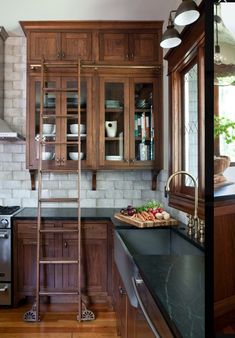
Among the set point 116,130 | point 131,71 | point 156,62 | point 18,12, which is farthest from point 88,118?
point 18,12

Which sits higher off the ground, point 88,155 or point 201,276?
point 88,155

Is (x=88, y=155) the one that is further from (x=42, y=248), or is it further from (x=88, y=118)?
(x=42, y=248)

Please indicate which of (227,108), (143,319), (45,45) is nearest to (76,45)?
(45,45)

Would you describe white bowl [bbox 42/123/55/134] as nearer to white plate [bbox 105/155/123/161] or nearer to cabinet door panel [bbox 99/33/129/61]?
white plate [bbox 105/155/123/161]

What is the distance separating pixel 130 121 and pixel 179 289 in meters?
2.34

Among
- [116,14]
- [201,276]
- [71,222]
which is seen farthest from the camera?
[116,14]

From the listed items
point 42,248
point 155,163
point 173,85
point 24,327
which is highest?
point 173,85

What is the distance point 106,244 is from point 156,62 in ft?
6.45

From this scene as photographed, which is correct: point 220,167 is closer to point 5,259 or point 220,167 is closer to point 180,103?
point 180,103

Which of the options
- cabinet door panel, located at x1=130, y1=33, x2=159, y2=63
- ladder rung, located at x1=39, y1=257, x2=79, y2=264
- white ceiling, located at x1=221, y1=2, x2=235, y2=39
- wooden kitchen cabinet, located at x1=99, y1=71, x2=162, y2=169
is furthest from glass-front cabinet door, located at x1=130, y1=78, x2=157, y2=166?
white ceiling, located at x1=221, y1=2, x2=235, y2=39

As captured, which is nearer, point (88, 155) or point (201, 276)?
point (201, 276)

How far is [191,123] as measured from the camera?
2.40 meters

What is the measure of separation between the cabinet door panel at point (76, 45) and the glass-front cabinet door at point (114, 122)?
35 cm

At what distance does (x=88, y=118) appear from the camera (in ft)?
10.9
